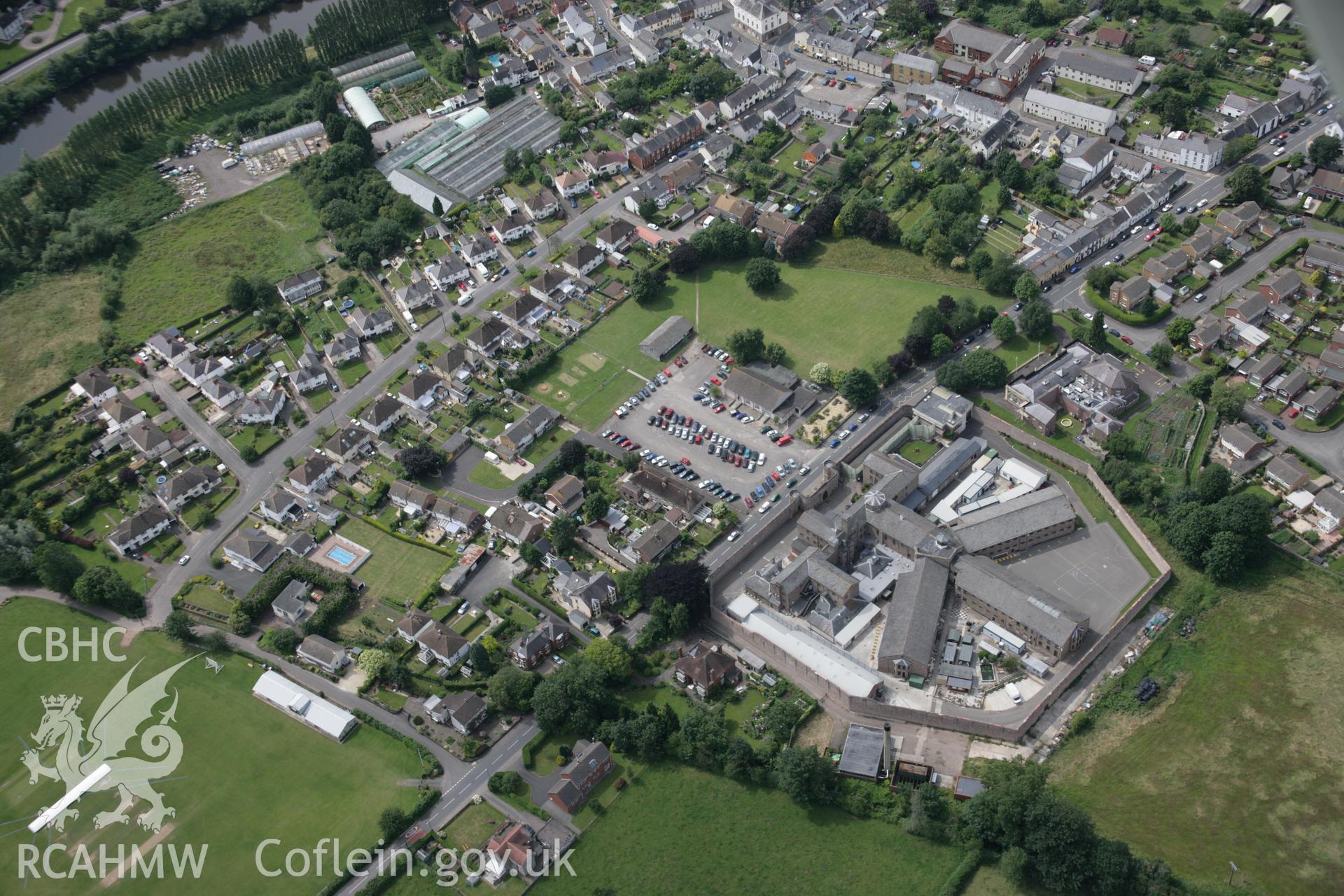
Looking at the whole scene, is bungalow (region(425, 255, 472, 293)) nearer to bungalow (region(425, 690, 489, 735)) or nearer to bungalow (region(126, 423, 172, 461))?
bungalow (region(126, 423, 172, 461))

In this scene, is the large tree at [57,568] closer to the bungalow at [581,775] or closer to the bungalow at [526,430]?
the bungalow at [526,430]

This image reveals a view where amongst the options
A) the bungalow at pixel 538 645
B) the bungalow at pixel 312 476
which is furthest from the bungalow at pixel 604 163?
the bungalow at pixel 538 645

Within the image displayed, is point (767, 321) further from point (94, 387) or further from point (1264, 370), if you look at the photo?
point (94, 387)

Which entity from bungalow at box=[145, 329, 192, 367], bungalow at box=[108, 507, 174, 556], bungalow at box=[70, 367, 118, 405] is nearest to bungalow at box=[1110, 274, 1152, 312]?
bungalow at box=[108, 507, 174, 556]

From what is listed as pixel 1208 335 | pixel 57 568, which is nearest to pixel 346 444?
pixel 57 568

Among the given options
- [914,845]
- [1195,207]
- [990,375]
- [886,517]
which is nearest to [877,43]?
[1195,207]
